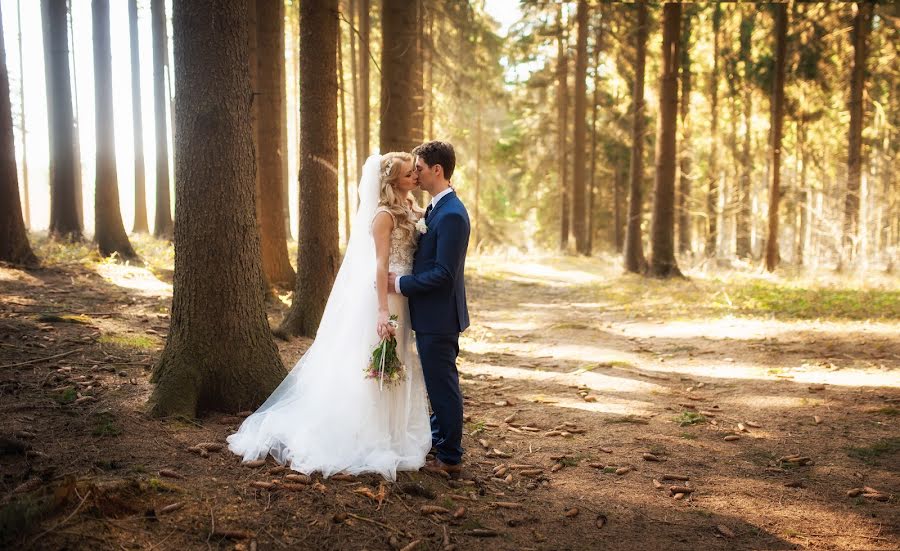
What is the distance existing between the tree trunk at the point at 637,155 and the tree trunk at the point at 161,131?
14076 millimetres

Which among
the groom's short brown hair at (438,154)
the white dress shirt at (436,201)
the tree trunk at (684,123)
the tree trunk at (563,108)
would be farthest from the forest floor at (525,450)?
the tree trunk at (563,108)

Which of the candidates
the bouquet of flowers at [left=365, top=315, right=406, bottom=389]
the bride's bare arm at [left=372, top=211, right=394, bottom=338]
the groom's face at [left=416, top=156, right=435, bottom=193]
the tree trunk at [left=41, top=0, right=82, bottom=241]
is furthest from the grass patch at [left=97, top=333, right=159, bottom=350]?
the tree trunk at [left=41, top=0, right=82, bottom=241]

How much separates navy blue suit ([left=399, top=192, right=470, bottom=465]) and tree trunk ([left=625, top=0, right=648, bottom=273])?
46.5 ft

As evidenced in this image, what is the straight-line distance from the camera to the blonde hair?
4.81 metres

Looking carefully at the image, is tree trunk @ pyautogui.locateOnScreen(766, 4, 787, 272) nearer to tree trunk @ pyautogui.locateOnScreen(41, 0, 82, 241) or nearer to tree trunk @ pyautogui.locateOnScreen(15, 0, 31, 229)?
tree trunk @ pyautogui.locateOnScreen(41, 0, 82, 241)

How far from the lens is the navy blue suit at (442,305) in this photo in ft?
15.1

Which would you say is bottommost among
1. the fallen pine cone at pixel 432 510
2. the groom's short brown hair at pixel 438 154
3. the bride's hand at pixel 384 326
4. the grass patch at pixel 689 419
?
the grass patch at pixel 689 419

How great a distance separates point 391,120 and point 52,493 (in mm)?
8137

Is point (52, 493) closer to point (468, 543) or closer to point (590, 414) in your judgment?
point (468, 543)

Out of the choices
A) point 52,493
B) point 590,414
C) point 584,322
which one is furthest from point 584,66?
point 52,493

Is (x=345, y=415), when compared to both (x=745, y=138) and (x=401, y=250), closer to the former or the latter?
(x=401, y=250)

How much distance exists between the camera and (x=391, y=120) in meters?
10.5

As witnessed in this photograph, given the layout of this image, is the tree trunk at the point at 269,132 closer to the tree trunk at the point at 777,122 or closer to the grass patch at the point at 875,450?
the grass patch at the point at 875,450

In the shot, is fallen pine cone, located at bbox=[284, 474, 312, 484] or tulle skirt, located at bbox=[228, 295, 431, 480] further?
tulle skirt, located at bbox=[228, 295, 431, 480]
